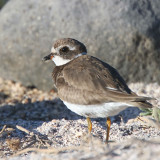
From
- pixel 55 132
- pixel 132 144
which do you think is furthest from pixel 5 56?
pixel 132 144

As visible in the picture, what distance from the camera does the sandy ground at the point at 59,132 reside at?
2.99 metres

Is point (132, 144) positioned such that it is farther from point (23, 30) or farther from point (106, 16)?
point (23, 30)

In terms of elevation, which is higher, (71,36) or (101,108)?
(71,36)

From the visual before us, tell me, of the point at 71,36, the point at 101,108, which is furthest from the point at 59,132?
the point at 71,36

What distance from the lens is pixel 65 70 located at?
13.9 feet

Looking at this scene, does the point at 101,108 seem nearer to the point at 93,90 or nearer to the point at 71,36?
the point at 93,90

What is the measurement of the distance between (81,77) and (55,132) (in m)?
1.02

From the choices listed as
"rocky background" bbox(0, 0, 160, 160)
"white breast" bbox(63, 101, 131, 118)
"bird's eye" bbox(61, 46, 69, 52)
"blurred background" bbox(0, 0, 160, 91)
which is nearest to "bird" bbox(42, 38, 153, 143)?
"white breast" bbox(63, 101, 131, 118)

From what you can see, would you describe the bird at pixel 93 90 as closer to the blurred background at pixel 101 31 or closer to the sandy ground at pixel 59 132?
the sandy ground at pixel 59 132

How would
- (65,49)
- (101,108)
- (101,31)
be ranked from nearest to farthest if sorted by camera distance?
(101,108), (65,49), (101,31)

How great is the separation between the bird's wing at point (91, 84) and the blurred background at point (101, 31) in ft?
7.70

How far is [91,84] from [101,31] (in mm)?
2828

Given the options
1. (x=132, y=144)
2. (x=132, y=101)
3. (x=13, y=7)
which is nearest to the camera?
(x=132, y=144)

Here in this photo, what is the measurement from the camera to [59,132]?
15.3 feet
